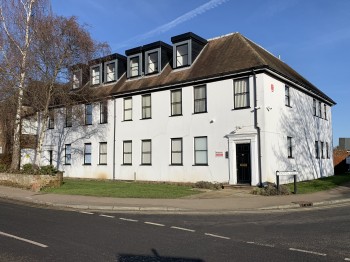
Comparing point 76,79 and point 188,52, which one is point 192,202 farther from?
point 76,79

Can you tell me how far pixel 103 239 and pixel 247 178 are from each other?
13.8 meters

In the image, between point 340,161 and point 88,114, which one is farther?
point 340,161

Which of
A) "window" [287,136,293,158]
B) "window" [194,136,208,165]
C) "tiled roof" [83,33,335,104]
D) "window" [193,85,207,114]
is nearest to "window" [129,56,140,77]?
"tiled roof" [83,33,335,104]

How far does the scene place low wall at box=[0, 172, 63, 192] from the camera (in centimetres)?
2050

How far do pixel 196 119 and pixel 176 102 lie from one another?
6.77 feet

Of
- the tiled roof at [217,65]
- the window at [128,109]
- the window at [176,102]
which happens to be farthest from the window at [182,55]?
the window at [128,109]

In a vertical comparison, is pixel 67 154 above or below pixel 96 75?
below

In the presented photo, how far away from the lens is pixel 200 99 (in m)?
23.4

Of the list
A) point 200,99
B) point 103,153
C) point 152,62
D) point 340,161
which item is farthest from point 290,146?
point 340,161

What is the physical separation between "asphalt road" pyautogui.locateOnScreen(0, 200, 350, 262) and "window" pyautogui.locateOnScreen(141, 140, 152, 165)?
43.4 ft

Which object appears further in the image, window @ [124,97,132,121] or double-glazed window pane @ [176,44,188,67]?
window @ [124,97,132,121]

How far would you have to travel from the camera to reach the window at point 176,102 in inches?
961

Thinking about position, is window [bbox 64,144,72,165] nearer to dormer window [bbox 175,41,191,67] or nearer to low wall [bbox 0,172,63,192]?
low wall [bbox 0,172,63,192]

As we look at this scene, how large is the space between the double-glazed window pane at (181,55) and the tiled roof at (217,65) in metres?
0.57
